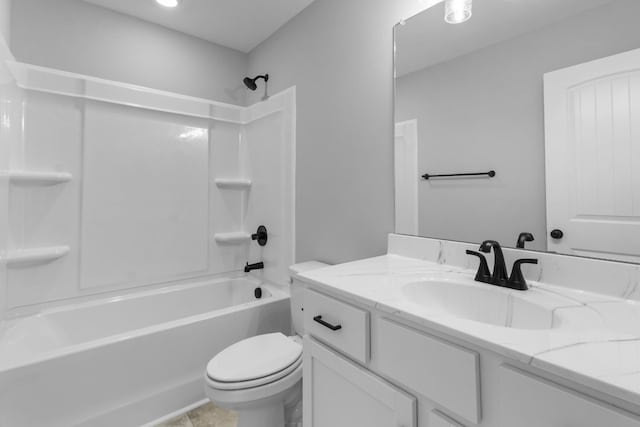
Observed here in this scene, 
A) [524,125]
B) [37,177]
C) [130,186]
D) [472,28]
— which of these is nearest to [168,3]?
[130,186]

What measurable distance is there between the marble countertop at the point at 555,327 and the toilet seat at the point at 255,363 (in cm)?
55

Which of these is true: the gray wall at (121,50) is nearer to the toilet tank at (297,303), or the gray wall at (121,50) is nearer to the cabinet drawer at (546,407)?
the toilet tank at (297,303)

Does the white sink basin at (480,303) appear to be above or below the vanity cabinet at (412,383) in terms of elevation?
above

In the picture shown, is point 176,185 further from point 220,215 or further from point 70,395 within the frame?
point 70,395

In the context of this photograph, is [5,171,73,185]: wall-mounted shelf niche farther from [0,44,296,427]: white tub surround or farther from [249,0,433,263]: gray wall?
[249,0,433,263]: gray wall

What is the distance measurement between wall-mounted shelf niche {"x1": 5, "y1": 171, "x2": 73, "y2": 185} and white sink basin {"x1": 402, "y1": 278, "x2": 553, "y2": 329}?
7.02ft

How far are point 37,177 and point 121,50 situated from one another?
1.05 meters

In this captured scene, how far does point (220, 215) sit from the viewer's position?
2580 mm

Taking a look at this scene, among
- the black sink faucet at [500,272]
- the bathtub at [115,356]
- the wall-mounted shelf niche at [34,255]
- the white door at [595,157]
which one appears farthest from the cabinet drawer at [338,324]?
the wall-mounted shelf niche at [34,255]

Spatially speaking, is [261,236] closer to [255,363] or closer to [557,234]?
[255,363]

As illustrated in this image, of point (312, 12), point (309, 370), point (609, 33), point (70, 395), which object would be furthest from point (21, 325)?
point (609, 33)

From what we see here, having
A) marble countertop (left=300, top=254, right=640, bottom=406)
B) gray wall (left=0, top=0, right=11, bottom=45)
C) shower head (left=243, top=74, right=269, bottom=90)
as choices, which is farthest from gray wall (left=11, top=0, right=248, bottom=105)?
marble countertop (left=300, top=254, right=640, bottom=406)

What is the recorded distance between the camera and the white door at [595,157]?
33.7 inches

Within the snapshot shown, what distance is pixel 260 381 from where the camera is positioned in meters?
1.26
